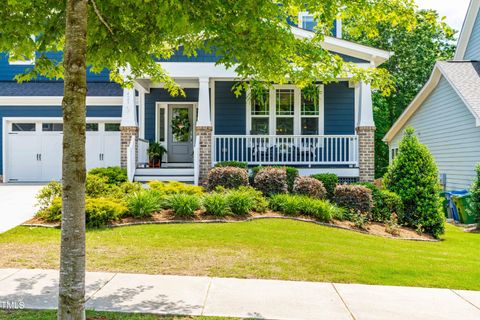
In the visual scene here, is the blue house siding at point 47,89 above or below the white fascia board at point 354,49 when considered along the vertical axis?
below

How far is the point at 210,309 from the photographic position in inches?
176

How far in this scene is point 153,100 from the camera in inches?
635

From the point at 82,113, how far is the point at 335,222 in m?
7.97

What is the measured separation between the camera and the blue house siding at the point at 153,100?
16125 mm

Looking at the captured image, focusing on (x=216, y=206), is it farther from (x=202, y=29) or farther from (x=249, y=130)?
(x=249, y=130)

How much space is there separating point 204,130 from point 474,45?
12.8m

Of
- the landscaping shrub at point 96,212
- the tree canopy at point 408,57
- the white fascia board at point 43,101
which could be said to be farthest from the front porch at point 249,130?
the tree canopy at point 408,57

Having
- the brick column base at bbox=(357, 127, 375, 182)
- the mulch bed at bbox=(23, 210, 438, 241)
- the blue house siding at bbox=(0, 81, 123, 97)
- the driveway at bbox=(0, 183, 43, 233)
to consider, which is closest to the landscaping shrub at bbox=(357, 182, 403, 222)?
the mulch bed at bbox=(23, 210, 438, 241)

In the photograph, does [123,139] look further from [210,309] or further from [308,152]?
[210,309]

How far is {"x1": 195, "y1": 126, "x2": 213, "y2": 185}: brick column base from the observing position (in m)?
13.1

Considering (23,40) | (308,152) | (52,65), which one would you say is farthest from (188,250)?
(308,152)

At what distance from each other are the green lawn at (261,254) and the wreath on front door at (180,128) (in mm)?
8047

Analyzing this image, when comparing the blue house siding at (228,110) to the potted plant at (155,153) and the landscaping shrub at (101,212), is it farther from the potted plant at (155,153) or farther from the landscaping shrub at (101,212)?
the landscaping shrub at (101,212)

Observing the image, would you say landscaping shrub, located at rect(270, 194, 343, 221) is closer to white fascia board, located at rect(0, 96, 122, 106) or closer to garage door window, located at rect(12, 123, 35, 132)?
white fascia board, located at rect(0, 96, 122, 106)
